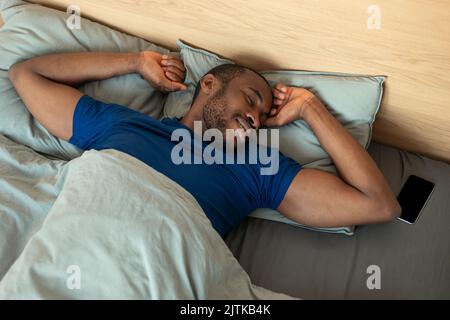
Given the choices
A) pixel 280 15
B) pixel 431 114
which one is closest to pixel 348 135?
pixel 431 114

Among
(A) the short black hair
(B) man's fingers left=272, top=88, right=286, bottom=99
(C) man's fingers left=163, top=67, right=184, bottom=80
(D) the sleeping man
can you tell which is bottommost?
(D) the sleeping man

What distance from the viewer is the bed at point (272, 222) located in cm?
80

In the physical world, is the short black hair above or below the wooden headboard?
below

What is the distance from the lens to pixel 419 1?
994 millimetres

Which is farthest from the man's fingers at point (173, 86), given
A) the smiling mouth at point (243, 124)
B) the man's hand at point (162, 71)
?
the smiling mouth at point (243, 124)

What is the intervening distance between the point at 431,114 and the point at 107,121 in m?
0.91

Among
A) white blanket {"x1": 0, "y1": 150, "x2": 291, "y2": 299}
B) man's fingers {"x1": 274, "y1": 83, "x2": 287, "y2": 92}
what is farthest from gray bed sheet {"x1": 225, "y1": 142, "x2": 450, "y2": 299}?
man's fingers {"x1": 274, "y1": 83, "x2": 287, "y2": 92}

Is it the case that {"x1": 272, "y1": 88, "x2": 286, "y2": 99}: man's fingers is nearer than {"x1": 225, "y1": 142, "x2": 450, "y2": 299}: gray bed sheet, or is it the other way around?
{"x1": 225, "y1": 142, "x2": 450, "y2": 299}: gray bed sheet

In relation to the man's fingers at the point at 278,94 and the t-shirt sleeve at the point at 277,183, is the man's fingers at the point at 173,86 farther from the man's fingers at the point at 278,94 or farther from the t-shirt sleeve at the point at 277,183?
the t-shirt sleeve at the point at 277,183

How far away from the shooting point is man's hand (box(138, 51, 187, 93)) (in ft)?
4.07

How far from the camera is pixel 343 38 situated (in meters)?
1.12

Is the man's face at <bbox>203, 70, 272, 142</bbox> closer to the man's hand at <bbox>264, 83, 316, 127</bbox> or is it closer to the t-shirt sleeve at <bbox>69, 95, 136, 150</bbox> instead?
the man's hand at <bbox>264, 83, 316, 127</bbox>

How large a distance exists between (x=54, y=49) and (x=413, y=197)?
3.77 feet
